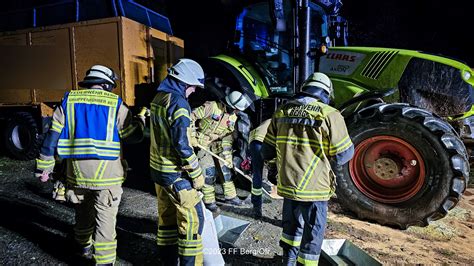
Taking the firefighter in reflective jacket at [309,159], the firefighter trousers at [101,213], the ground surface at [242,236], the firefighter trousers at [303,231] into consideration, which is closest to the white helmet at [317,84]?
the firefighter in reflective jacket at [309,159]

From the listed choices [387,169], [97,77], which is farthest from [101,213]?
[387,169]

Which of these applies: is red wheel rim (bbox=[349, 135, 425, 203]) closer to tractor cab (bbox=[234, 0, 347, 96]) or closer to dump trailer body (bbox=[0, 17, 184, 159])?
tractor cab (bbox=[234, 0, 347, 96])

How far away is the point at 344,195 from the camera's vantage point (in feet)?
12.4

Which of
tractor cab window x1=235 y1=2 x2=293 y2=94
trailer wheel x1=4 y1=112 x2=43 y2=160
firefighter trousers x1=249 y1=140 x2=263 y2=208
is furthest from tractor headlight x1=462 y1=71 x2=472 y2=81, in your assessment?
trailer wheel x1=4 y1=112 x2=43 y2=160

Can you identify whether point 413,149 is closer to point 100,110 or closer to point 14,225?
point 100,110

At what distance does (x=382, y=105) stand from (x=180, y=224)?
258 cm

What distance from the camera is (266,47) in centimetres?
502

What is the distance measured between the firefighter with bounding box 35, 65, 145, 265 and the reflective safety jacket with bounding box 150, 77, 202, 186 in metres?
0.35

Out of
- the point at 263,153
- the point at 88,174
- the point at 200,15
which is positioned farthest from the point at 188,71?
the point at 200,15

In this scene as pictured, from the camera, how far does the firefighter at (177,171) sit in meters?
2.55

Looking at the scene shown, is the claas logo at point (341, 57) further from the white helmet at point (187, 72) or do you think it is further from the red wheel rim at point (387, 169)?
the white helmet at point (187, 72)

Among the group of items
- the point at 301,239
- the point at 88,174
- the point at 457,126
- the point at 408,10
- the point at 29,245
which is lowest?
the point at 29,245

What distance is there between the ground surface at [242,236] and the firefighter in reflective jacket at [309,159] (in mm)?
561

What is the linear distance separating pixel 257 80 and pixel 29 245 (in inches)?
144
